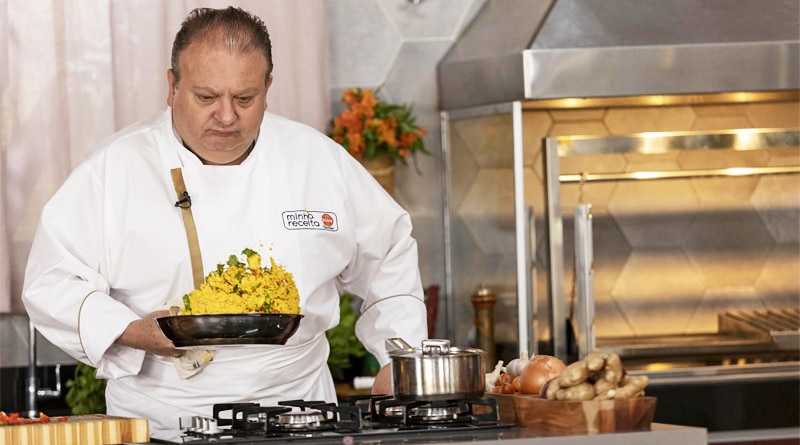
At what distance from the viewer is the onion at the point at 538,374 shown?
194cm

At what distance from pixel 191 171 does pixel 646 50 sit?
5.47 feet

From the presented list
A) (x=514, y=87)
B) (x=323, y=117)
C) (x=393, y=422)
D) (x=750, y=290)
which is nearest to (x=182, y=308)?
(x=393, y=422)

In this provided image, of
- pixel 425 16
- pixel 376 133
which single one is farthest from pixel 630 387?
pixel 425 16

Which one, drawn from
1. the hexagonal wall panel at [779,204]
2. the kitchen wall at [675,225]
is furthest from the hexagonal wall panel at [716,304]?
the hexagonal wall panel at [779,204]

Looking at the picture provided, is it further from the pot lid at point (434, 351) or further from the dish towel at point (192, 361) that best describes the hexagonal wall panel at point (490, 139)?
the pot lid at point (434, 351)

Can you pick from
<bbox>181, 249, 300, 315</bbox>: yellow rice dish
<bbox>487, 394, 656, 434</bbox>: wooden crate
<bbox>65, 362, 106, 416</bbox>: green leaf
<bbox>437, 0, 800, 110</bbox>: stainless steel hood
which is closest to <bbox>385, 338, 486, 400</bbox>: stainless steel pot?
<bbox>487, 394, 656, 434</bbox>: wooden crate

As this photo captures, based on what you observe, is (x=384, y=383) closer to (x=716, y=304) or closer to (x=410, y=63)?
(x=410, y=63)

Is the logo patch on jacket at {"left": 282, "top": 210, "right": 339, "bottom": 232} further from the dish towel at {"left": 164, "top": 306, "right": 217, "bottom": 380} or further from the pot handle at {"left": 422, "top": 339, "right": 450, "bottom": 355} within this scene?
the pot handle at {"left": 422, "top": 339, "right": 450, "bottom": 355}

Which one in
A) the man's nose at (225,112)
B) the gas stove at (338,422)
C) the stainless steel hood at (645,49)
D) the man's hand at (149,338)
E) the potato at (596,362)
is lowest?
the gas stove at (338,422)

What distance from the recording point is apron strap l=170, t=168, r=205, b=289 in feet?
7.56

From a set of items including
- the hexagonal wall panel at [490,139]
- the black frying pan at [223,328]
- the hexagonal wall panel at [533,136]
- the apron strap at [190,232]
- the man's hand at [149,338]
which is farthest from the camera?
the hexagonal wall panel at [533,136]

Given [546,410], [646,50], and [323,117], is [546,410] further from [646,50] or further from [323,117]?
[323,117]

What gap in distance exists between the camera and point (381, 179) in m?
3.93

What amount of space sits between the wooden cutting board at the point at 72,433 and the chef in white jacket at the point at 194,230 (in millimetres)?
324
